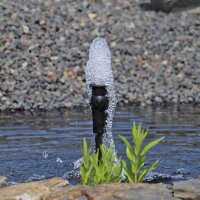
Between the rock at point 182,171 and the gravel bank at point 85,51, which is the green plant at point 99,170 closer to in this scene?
the rock at point 182,171

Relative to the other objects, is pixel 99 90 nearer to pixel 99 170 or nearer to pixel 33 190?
pixel 99 170

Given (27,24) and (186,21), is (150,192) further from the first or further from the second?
(186,21)

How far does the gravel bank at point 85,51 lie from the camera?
50.0 ft

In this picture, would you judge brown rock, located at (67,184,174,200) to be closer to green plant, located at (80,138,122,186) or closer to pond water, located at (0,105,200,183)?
green plant, located at (80,138,122,186)

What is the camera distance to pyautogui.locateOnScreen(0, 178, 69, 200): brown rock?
19.1ft

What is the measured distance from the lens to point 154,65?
17.1 m

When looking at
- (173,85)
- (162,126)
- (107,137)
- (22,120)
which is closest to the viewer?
(107,137)

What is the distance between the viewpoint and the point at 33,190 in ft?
19.4

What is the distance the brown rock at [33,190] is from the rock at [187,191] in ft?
3.07

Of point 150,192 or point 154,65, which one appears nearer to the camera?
point 150,192

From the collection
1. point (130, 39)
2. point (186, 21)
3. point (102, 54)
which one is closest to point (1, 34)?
point (130, 39)

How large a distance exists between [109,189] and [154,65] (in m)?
11.5

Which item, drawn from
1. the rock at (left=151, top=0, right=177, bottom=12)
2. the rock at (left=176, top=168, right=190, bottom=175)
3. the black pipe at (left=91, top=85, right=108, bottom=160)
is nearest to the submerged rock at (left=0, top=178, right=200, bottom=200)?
the black pipe at (left=91, top=85, right=108, bottom=160)

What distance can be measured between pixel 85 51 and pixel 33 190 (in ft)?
37.5
